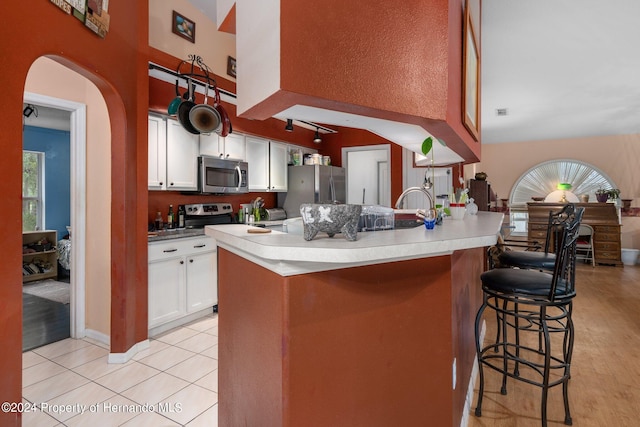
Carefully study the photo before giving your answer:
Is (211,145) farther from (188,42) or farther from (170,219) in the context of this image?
(188,42)

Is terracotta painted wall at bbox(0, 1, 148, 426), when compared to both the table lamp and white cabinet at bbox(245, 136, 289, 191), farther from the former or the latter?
the table lamp

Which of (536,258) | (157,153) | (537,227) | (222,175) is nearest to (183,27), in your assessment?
(157,153)

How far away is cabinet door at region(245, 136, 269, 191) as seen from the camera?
4414 millimetres

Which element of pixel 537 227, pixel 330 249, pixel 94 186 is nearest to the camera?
pixel 330 249

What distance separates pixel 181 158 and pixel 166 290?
4.50 feet

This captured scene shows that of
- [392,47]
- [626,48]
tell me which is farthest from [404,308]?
[626,48]

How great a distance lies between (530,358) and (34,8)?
398 cm

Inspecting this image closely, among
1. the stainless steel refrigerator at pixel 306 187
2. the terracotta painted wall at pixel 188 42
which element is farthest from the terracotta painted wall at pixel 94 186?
the stainless steel refrigerator at pixel 306 187

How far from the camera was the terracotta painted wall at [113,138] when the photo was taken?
4.94ft

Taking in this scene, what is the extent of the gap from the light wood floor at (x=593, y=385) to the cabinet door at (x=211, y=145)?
3409 millimetres

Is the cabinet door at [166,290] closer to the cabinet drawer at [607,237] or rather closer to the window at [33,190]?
the window at [33,190]

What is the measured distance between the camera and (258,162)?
4.56m

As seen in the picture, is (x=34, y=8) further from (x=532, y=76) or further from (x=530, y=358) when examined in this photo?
(x=532, y=76)

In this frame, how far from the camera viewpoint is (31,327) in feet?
10.5
